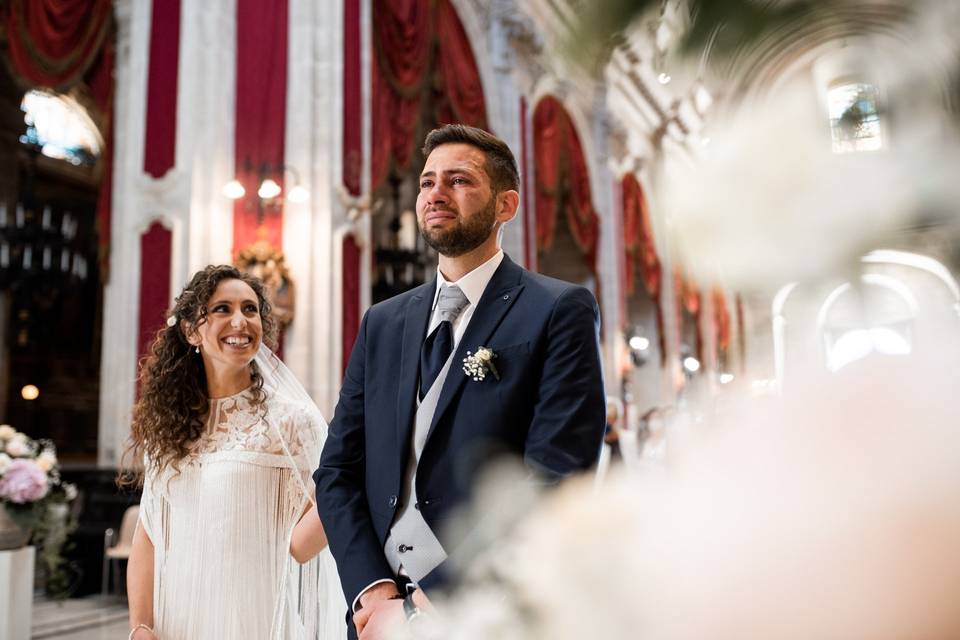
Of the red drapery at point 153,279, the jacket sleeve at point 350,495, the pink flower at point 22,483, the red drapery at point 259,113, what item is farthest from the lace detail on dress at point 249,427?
the red drapery at point 153,279

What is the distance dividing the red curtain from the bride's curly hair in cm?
537

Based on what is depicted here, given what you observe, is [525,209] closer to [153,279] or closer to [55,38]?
[153,279]

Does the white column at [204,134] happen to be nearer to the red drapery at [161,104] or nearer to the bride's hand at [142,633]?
the red drapery at [161,104]

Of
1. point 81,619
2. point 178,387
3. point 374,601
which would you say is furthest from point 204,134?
point 374,601

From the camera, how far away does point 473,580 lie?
0.39 meters

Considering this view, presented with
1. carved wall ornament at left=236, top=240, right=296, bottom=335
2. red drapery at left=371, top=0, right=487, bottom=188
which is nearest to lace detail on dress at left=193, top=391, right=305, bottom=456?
carved wall ornament at left=236, top=240, right=296, bottom=335

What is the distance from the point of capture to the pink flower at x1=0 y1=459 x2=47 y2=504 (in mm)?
4383

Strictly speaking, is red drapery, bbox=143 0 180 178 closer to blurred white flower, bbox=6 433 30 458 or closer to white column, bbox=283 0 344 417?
white column, bbox=283 0 344 417

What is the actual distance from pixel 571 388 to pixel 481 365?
172 mm

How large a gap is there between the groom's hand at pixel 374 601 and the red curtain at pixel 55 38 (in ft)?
22.0

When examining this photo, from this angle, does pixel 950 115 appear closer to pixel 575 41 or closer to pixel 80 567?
pixel 575 41

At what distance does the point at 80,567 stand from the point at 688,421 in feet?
24.7

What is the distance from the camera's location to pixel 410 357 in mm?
1672

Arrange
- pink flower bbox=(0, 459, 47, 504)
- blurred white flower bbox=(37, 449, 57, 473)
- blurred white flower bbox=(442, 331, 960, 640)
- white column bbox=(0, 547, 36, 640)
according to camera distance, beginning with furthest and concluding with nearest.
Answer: blurred white flower bbox=(37, 449, 57, 473) → pink flower bbox=(0, 459, 47, 504) → white column bbox=(0, 547, 36, 640) → blurred white flower bbox=(442, 331, 960, 640)
